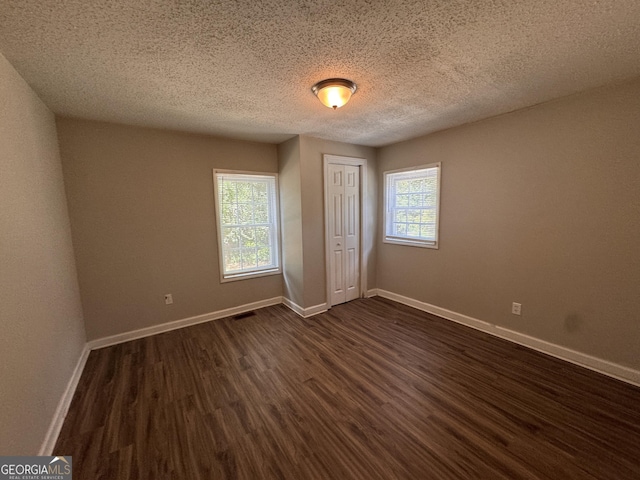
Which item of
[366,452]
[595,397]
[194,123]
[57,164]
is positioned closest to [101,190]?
[57,164]

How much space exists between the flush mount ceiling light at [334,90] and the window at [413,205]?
189cm

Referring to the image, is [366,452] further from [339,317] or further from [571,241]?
[571,241]

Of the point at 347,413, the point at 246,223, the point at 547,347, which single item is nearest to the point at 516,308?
the point at 547,347

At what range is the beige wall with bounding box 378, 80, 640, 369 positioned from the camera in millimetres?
2070

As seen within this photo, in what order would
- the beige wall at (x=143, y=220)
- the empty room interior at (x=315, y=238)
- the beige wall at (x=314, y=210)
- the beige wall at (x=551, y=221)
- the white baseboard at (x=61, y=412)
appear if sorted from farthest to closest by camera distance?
the beige wall at (x=314, y=210) < the beige wall at (x=143, y=220) < the beige wall at (x=551, y=221) < the white baseboard at (x=61, y=412) < the empty room interior at (x=315, y=238)

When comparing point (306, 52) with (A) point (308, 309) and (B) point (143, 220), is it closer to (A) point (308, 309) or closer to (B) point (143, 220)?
(B) point (143, 220)

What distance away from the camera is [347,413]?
1840 mm

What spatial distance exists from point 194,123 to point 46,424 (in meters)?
2.74

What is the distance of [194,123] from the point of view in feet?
9.25

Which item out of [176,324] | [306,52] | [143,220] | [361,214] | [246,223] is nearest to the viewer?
[306,52]

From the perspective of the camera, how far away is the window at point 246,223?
3512 mm

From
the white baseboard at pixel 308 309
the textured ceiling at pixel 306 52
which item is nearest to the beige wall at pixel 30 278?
the textured ceiling at pixel 306 52

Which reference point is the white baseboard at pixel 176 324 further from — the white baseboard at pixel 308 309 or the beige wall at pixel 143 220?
the white baseboard at pixel 308 309

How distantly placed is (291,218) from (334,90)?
196 cm
